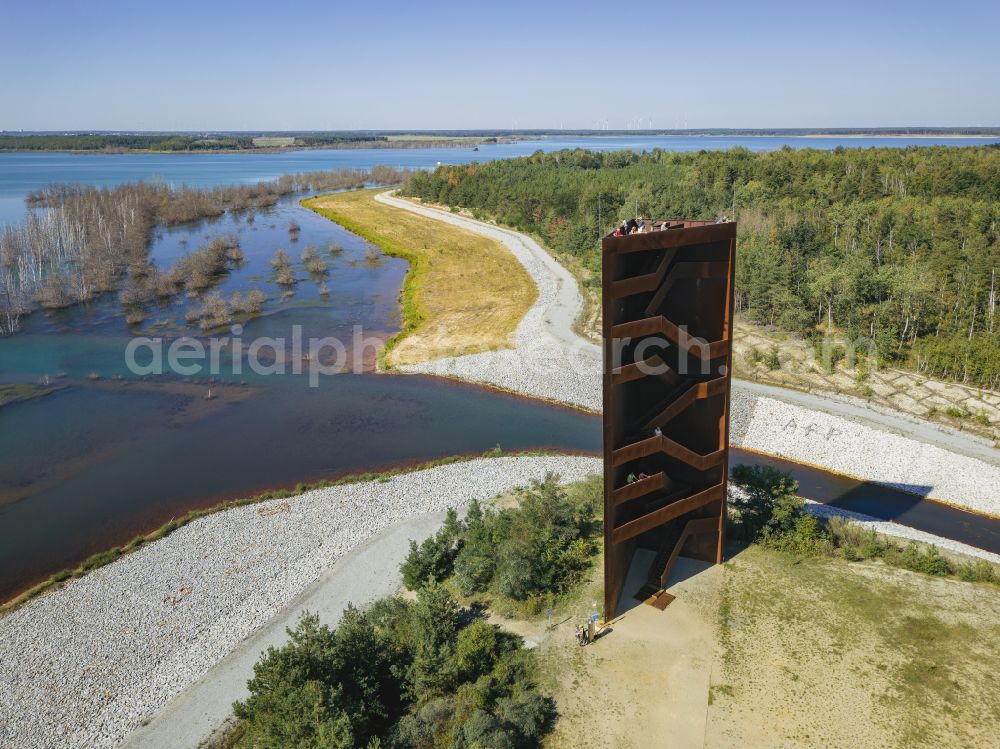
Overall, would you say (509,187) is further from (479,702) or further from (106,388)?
(479,702)

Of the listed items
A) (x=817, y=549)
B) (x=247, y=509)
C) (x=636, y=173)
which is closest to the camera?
(x=817, y=549)

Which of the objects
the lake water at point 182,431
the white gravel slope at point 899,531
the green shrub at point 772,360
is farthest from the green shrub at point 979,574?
the green shrub at point 772,360

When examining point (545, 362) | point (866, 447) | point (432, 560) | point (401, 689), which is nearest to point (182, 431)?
point (432, 560)

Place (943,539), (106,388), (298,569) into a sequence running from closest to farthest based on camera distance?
(298,569) → (943,539) → (106,388)

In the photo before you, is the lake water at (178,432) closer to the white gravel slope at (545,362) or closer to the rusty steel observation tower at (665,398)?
the white gravel slope at (545,362)

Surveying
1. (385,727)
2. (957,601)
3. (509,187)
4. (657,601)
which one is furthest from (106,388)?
(509,187)

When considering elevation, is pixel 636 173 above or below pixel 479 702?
above

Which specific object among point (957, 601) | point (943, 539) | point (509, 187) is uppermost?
point (509, 187)
